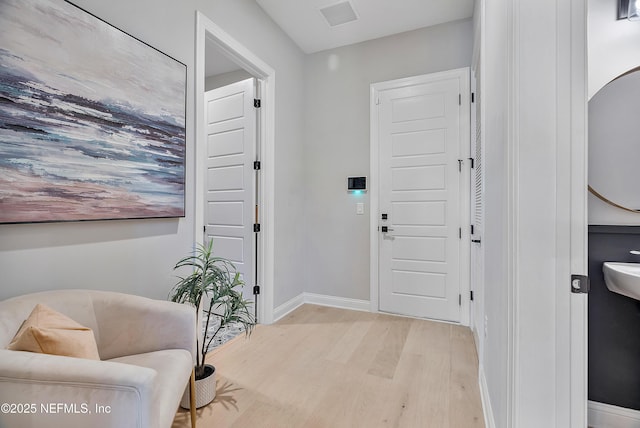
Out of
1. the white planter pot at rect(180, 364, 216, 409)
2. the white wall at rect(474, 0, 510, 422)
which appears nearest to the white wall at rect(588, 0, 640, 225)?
the white wall at rect(474, 0, 510, 422)

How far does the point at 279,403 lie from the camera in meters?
1.74

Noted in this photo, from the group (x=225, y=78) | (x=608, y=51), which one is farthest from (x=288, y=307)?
(x=608, y=51)

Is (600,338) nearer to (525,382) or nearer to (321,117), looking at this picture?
(525,382)

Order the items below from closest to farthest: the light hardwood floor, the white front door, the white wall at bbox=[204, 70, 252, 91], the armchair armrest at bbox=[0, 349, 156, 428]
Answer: the armchair armrest at bbox=[0, 349, 156, 428] < the light hardwood floor < the white front door < the white wall at bbox=[204, 70, 252, 91]

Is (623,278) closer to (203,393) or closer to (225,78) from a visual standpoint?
(203,393)

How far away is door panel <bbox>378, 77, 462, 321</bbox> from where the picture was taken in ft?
9.48

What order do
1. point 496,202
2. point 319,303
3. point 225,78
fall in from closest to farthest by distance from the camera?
point 496,202, point 319,303, point 225,78

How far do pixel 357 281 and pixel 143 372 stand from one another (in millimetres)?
2570

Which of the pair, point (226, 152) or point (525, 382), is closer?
point (525, 382)

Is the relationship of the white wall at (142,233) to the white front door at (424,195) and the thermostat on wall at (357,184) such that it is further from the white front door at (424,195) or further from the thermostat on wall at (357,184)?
the white front door at (424,195)

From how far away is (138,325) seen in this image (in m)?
1.40

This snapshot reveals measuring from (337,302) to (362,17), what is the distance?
2.89 meters

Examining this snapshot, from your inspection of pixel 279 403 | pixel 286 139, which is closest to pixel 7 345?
pixel 279 403

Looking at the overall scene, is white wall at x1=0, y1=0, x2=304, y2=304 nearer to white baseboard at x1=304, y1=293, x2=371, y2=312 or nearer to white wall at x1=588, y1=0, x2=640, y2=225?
white baseboard at x1=304, y1=293, x2=371, y2=312
